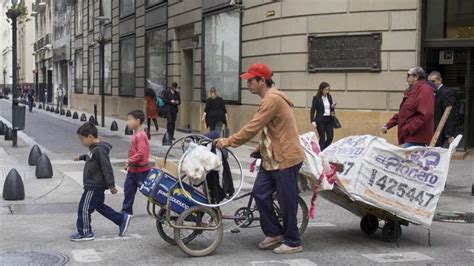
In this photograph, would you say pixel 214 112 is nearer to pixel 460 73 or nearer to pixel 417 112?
pixel 460 73

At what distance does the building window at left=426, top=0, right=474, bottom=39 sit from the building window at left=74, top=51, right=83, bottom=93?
3288 centimetres

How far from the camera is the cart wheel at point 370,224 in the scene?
746 centimetres

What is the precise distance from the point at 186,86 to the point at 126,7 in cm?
960

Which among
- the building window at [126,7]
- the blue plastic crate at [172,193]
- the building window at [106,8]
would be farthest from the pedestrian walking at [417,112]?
the building window at [106,8]

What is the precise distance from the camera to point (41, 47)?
2589 inches

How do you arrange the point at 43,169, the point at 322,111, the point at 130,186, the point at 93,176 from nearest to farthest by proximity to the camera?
the point at 93,176, the point at 130,186, the point at 43,169, the point at 322,111

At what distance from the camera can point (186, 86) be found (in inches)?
966

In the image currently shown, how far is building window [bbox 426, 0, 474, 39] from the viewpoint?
1512 centimetres

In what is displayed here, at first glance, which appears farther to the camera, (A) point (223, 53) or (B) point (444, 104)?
(A) point (223, 53)

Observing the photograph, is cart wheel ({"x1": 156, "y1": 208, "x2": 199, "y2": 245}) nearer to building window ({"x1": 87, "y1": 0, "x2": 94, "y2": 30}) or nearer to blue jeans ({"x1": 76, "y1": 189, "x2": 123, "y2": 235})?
blue jeans ({"x1": 76, "y1": 189, "x2": 123, "y2": 235})

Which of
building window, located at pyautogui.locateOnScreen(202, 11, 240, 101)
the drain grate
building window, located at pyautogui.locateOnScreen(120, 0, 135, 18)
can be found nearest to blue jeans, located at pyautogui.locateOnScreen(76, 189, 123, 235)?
the drain grate

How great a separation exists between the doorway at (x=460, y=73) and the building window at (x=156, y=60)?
44.1ft

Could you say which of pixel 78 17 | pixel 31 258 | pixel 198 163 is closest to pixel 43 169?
pixel 31 258

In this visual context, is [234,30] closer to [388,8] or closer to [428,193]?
[388,8]
